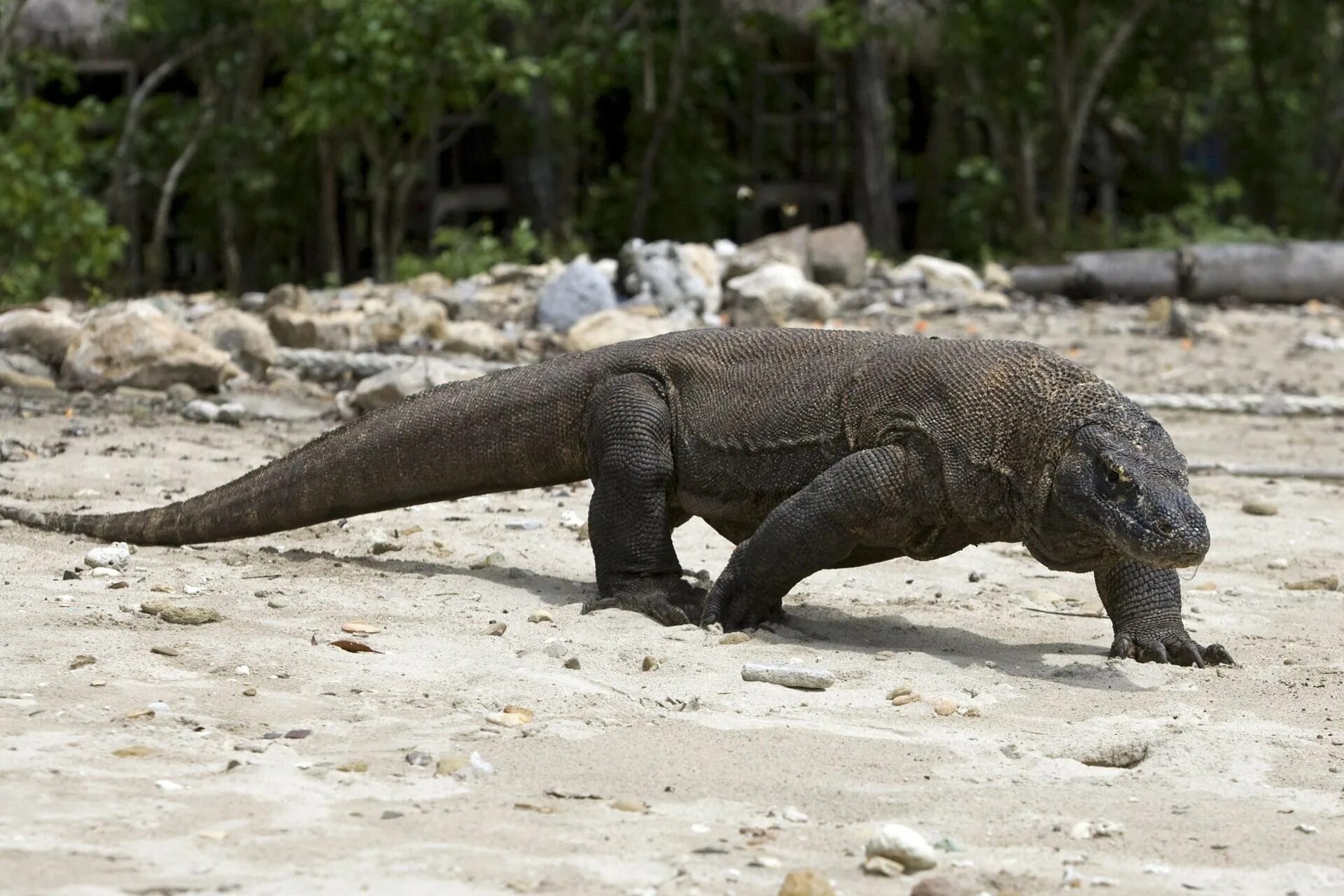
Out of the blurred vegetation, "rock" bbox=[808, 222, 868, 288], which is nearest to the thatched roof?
the blurred vegetation

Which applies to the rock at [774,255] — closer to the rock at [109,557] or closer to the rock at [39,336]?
the rock at [39,336]

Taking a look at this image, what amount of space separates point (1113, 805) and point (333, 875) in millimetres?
1593

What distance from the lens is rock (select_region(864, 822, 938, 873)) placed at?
3246 millimetres

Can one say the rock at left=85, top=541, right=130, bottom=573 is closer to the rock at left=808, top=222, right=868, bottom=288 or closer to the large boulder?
the large boulder

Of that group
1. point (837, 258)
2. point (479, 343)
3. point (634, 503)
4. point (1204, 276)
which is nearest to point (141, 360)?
point (479, 343)

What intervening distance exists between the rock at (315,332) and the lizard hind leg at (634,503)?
5787 millimetres

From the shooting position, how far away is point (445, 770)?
12.1 feet

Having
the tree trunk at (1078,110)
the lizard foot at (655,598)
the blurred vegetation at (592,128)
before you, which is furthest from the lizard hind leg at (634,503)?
the tree trunk at (1078,110)

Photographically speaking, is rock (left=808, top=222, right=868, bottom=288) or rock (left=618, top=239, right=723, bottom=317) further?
rock (left=808, top=222, right=868, bottom=288)

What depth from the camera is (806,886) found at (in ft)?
9.98

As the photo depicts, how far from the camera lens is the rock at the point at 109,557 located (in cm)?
548

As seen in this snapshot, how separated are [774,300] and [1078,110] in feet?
27.3

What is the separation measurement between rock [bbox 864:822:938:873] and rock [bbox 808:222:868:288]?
1288 centimetres

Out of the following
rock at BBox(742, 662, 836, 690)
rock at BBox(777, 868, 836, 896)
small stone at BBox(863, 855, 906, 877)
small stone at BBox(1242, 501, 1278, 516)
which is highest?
rock at BBox(777, 868, 836, 896)
